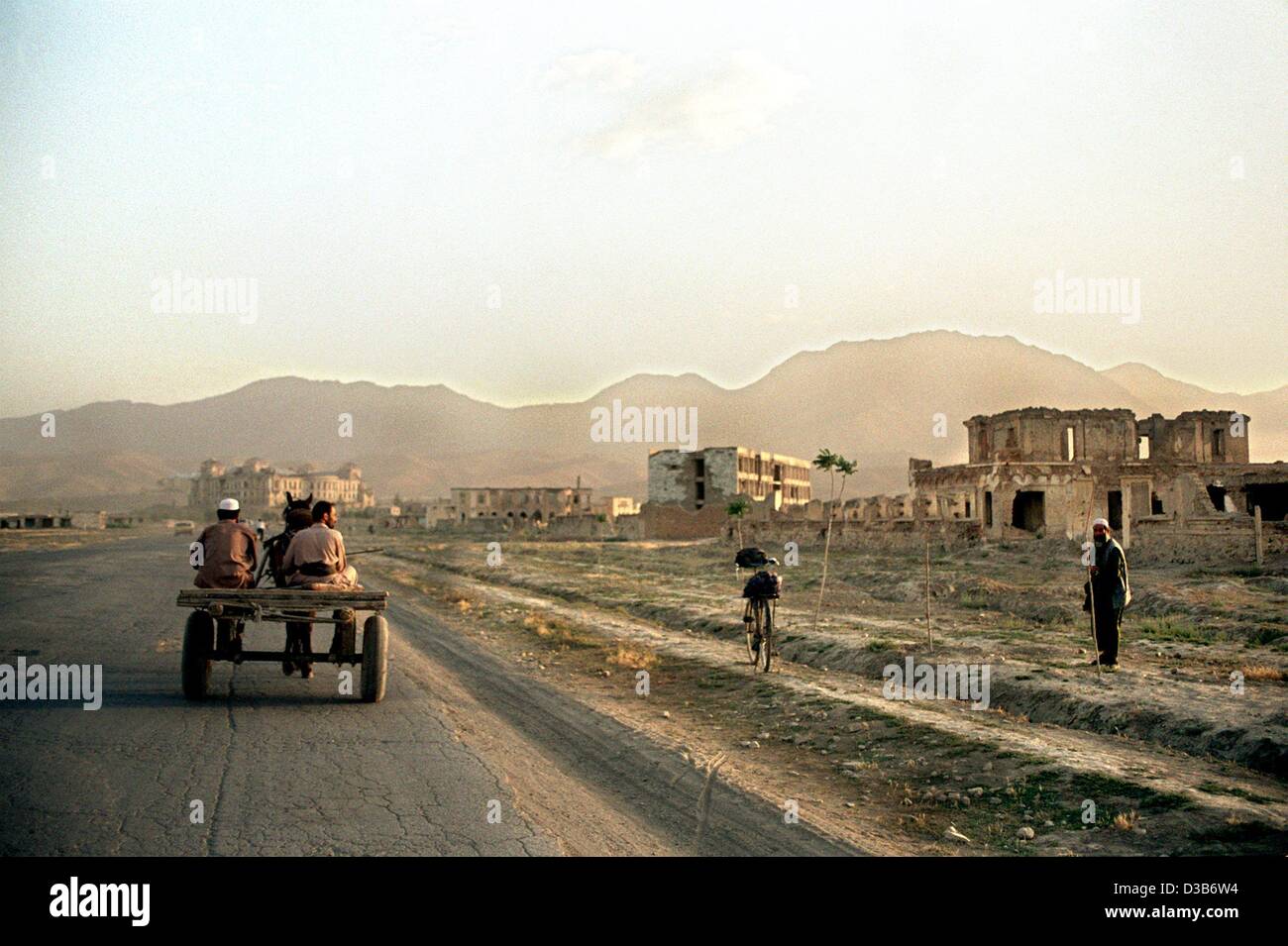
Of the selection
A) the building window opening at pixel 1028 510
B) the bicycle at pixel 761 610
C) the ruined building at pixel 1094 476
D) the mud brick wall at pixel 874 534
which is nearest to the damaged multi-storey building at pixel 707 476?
the ruined building at pixel 1094 476

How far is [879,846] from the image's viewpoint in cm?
666

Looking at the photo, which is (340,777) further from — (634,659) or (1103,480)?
(1103,480)

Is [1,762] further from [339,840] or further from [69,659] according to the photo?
[69,659]

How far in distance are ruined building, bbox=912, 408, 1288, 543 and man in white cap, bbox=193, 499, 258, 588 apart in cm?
2002

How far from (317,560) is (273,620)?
1007 millimetres

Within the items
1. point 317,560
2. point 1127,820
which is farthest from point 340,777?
point 1127,820

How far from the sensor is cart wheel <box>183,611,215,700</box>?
10.4 m

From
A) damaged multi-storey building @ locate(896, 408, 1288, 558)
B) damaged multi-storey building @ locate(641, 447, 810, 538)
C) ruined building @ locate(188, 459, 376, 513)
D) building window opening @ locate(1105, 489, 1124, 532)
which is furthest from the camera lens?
ruined building @ locate(188, 459, 376, 513)

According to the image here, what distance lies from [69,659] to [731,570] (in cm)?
2779

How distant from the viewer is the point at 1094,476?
134 ft

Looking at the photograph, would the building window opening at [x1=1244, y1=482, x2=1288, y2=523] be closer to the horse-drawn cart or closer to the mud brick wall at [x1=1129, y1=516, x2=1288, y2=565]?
the mud brick wall at [x1=1129, y1=516, x2=1288, y2=565]

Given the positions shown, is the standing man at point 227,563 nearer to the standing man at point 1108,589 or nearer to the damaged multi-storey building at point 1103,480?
the standing man at point 1108,589

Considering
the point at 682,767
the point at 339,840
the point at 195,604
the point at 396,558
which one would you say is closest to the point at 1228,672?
the point at 682,767

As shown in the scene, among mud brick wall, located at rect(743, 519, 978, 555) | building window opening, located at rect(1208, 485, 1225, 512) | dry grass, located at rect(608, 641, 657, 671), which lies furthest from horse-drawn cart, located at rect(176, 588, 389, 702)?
building window opening, located at rect(1208, 485, 1225, 512)
